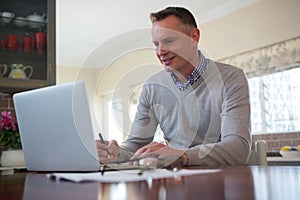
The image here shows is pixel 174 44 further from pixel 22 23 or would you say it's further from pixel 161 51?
pixel 22 23

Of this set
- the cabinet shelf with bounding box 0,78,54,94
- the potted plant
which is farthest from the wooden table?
the cabinet shelf with bounding box 0,78,54,94

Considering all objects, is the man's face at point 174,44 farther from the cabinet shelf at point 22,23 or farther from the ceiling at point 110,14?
the ceiling at point 110,14

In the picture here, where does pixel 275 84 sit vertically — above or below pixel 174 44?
above

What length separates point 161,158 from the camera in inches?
37.4

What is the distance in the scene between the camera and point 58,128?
34.8 inches

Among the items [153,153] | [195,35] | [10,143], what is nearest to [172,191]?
[153,153]

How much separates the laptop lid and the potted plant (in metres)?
1.19

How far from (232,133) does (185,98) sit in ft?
1.29

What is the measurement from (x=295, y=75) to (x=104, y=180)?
320cm

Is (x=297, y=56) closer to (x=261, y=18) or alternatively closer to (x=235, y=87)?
(x=261, y=18)

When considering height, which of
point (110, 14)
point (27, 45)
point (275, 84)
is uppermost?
point (110, 14)

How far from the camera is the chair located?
1297 millimetres

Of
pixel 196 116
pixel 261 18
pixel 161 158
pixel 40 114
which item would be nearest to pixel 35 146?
pixel 40 114

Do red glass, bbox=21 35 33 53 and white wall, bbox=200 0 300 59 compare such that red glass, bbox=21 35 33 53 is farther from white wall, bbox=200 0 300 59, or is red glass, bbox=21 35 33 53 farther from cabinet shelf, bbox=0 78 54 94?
white wall, bbox=200 0 300 59
